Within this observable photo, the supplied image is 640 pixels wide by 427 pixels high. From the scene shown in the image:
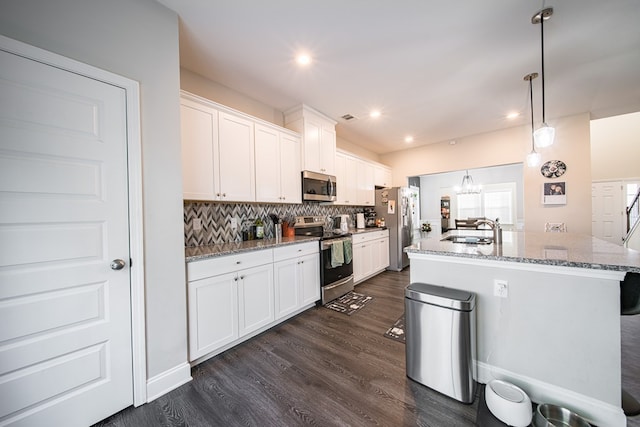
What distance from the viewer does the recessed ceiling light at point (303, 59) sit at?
2.21 meters

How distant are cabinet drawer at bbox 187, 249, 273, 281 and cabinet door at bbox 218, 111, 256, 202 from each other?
67cm

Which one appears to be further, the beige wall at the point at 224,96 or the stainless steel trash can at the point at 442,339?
the beige wall at the point at 224,96

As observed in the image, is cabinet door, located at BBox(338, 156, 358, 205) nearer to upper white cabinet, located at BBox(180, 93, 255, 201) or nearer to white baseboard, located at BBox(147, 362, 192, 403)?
upper white cabinet, located at BBox(180, 93, 255, 201)

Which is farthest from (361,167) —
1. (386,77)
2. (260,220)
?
(260,220)

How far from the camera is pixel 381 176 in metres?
5.29

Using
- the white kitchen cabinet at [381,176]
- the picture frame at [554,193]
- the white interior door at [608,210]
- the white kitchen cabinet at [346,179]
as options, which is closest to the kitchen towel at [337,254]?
the white kitchen cabinet at [346,179]

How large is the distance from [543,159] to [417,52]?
342cm

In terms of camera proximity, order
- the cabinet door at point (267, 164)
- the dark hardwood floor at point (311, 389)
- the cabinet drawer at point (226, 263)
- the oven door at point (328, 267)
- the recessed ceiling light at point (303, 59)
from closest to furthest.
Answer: the dark hardwood floor at point (311, 389) < the cabinet drawer at point (226, 263) < the recessed ceiling light at point (303, 59) < the cabinet door at point (267, 164) < the oven door at point (328, 267)

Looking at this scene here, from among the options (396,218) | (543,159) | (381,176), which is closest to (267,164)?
(396,218)

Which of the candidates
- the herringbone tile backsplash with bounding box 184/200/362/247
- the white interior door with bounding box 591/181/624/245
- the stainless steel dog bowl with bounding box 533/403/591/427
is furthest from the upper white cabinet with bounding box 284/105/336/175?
the white interior door with bounding box 591/181/624/245

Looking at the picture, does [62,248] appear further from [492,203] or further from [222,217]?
[492,203]

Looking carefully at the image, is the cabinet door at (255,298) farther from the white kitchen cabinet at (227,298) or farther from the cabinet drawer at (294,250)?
the cabinet drawer at (294,250)

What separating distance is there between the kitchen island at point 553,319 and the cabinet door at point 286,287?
1.59 metres

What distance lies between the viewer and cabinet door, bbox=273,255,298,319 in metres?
2.49
